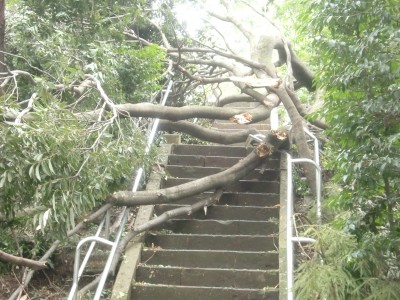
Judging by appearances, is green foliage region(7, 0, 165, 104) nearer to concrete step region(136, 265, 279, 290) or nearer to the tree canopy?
the tree canopy

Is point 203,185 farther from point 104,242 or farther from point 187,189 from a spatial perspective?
point 104,242

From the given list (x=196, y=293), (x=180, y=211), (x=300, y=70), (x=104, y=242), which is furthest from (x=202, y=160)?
(x=104, y=242)

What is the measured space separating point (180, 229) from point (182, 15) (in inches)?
175

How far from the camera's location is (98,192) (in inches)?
162

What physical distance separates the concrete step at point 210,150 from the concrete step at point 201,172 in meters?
0.59

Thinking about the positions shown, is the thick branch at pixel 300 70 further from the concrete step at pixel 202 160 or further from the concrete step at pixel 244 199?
the concrete step at pixel 244 199

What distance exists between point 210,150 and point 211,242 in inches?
91.6

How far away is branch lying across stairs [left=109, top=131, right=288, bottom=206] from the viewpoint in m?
5.75

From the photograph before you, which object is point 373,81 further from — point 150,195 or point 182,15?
point 182,15

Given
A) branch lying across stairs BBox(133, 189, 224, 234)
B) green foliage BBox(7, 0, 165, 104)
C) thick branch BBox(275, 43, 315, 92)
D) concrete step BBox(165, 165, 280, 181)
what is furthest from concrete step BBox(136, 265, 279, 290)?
thick branch BBox(275, 43, 315, 92)

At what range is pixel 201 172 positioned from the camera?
7785 millimetres

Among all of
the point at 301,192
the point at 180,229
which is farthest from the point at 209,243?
the point at 301,192

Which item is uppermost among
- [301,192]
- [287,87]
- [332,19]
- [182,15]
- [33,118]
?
[182,15]

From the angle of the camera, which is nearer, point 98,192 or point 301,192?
point 98,192
